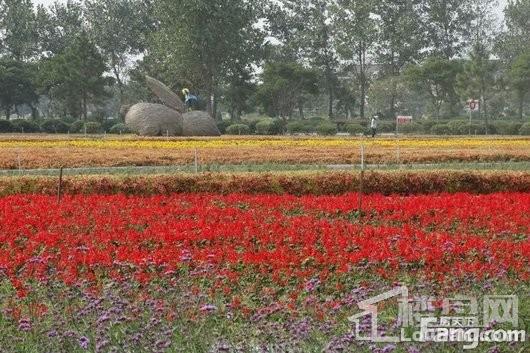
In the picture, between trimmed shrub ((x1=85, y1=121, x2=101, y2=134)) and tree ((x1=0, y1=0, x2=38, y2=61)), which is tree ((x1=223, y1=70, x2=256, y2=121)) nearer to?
trimmed shrub ((x1=85, y1=121, x2=101, y2=134))

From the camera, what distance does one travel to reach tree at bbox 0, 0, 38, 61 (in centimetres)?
6322

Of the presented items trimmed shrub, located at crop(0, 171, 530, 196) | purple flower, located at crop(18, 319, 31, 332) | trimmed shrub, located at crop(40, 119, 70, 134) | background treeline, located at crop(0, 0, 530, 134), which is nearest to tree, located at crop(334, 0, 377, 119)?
background treeline, located at crop(0, 0, 530, 134)

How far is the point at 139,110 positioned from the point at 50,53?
3645 centimetres

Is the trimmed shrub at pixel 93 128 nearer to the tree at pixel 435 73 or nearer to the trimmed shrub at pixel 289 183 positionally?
the tree at pixel 435 73

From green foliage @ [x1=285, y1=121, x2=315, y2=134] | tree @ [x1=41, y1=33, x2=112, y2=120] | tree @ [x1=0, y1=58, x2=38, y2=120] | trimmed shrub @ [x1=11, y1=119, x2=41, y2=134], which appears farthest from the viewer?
tree @ [x1=0, y1=58, x2=38, y2=120]

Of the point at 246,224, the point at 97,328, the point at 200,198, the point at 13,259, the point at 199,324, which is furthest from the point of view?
the point at 200,198

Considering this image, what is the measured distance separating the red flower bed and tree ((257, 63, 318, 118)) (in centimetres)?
4106

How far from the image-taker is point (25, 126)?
155 feet

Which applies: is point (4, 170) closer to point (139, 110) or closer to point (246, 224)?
point (246, 224)

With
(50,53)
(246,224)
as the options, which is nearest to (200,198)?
(246,224)

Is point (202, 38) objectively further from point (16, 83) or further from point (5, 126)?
point (16, 83)

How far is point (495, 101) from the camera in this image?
6488 cm

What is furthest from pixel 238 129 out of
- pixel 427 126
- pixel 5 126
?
pixel 5 126

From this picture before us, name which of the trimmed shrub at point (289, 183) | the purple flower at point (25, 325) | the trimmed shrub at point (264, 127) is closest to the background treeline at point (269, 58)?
the trimmed shrub at point (264, 127)
